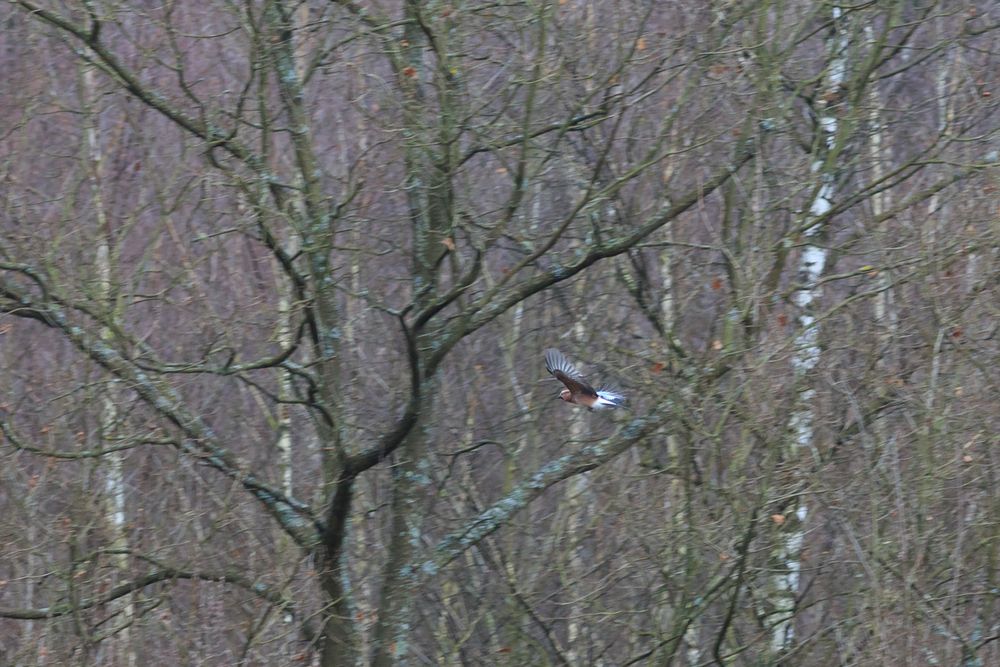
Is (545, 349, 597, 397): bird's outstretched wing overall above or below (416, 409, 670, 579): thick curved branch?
above

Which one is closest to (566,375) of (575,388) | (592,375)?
(575,388)

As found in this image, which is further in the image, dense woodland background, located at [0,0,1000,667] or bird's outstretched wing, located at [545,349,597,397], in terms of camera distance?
bird's outstretched wing, located at [545,349,597,397]

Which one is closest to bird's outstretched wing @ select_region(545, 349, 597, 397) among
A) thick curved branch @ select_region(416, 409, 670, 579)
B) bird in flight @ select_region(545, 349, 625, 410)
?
bird in flight @ select_region(545, 349, 625, 410)

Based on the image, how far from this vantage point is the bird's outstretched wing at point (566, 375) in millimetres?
7902

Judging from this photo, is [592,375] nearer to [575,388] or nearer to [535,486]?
[575,388]

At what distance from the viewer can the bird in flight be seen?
7918 millimetres

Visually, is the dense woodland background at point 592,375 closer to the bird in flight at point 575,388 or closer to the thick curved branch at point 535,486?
the thick curved branch at point 535,486

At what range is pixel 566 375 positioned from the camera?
792cm

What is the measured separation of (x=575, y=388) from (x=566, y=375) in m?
0.11

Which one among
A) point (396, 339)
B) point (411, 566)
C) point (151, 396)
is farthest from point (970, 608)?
point (396, 339)

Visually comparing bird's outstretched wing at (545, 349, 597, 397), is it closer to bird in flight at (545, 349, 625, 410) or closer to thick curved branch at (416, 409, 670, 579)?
bird in flight at (545, 349, 625, 410)

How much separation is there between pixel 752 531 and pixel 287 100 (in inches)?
145

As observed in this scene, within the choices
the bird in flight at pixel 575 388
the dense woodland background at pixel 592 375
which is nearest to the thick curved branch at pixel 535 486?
the dense woodland background at pixel 592 375

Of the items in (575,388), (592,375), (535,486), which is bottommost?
(535,486)
